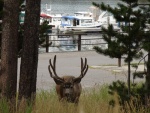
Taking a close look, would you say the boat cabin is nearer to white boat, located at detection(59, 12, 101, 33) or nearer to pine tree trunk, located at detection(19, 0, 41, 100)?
white boat, located at detection(59, 12, 101, 33)

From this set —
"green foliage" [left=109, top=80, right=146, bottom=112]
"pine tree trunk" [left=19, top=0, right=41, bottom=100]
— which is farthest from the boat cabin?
"pine tree trunk" [left=19, top=0, right=41, bottom=100]

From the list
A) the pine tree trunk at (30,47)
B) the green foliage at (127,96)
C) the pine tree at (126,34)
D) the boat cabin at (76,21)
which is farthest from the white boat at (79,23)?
the pine tree trunk at (30,47)

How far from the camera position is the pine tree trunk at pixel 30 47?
868cm

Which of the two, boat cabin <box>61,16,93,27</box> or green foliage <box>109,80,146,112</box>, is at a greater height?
boat cabin <box>61,16,93,27</box>

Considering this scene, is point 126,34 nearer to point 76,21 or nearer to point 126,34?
point 126,34

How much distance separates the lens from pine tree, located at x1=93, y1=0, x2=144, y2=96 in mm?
8742

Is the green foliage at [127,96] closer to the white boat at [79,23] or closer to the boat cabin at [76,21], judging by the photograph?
the white boat at [79,23]

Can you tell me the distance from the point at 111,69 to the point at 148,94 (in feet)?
39.7

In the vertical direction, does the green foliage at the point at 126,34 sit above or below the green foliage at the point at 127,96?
above

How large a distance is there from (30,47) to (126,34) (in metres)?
1.60

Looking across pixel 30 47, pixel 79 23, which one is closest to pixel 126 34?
pixel 30 47

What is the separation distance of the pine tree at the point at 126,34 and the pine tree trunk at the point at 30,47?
3.87ft

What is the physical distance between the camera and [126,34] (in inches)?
347

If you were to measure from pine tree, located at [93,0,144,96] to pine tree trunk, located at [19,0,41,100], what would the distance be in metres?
1.18
